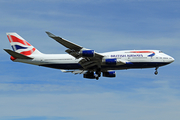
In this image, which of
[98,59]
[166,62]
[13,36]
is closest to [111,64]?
[98,59]

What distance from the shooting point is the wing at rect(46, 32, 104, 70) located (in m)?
52.0

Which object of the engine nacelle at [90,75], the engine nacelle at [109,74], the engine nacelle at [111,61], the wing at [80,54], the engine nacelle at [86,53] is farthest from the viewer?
the engine nacelle at [109,74]

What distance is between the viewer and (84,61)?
5994cm

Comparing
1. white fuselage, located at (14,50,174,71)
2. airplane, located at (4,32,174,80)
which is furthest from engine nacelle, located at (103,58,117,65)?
white fuselage, located at (14,50,174,71)

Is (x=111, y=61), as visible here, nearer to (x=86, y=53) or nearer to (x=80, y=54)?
(x=86, y=53)

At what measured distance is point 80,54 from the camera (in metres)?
54.8

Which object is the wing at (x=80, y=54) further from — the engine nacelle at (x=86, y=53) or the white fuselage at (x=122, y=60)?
the white fuselage at (x=122, y=60)

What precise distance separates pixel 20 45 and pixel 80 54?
18934 millimetres

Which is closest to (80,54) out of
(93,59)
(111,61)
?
→ (93,59)

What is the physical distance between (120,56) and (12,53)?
73.9 ft

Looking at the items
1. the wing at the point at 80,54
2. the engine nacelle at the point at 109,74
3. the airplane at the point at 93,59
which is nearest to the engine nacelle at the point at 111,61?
the airplane at the point at 93,59

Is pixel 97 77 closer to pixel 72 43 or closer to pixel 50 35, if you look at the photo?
pixel 72 43

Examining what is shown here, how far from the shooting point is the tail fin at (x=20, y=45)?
218 ft

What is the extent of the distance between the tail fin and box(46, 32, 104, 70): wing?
1254 centimetres
